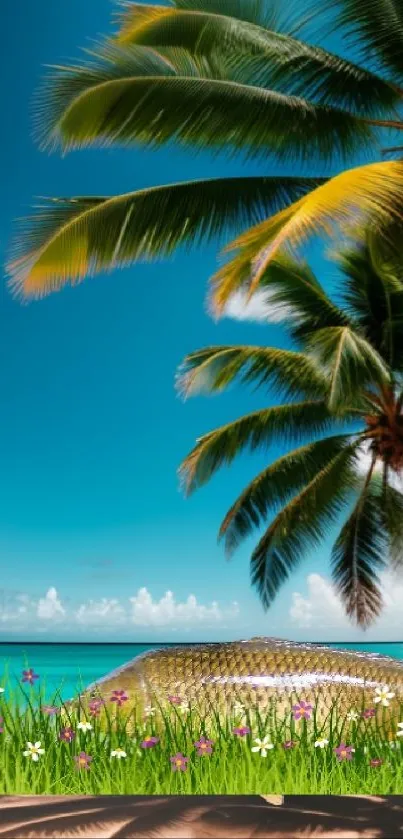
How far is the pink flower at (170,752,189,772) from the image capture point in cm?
356

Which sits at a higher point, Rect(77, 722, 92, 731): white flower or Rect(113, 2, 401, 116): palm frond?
Rect(113, 2, 401, 116): palm frond

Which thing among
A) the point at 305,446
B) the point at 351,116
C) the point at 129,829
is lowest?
the point at 129,829

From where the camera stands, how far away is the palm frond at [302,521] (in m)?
14.2

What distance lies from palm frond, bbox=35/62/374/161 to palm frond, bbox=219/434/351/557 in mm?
5058

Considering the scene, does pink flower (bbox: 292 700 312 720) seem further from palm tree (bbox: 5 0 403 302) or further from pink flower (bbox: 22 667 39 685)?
palm tree (bbox: 5 0 403 302)

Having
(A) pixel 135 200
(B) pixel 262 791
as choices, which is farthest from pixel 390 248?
(B) pixel 262 791

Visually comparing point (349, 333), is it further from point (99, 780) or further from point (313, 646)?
point (99, 780)

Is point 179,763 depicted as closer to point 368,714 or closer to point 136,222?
point 368,714

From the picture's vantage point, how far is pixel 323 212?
21.0 ft

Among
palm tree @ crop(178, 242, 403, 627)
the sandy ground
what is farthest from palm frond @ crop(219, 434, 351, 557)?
the sandy ground

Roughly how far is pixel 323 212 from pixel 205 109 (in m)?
3.89

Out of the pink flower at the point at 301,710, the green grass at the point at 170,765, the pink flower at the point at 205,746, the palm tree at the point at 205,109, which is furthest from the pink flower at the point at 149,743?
the palm tree at the point at 205,109

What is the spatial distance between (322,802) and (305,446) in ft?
40.5

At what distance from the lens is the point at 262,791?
347 cm
